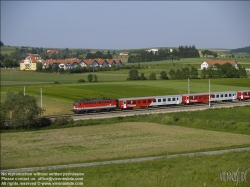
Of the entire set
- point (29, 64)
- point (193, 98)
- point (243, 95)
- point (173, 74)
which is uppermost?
point (29, 64)

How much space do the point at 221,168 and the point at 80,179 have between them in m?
5.09

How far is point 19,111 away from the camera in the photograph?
82.2 feet

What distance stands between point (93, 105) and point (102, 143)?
13843 mm

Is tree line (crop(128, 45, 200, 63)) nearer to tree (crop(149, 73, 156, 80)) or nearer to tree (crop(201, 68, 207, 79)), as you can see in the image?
tree (crop(201, 68, 207, 79))

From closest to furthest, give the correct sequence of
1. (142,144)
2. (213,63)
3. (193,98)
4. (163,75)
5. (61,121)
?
(142,144) → (61,121) → (213,63) → (193,98) → (163,75)

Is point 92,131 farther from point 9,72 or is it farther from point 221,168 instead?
point 9,72

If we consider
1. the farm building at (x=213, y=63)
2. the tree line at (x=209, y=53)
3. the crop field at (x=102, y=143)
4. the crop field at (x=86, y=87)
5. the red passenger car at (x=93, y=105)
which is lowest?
the crop field at (x=102, y=143)

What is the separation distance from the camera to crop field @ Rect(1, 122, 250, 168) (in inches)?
673

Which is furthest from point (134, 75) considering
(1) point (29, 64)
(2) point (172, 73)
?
(1) point (29, 64)

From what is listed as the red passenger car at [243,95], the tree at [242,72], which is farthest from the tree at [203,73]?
the tree at [242,72]

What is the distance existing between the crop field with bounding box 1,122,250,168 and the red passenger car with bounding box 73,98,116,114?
7.41m

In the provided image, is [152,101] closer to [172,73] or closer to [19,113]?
[172,73]

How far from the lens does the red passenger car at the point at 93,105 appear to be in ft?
109

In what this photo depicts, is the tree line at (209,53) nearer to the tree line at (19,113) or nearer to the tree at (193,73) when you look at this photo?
the tree at (193,73)
